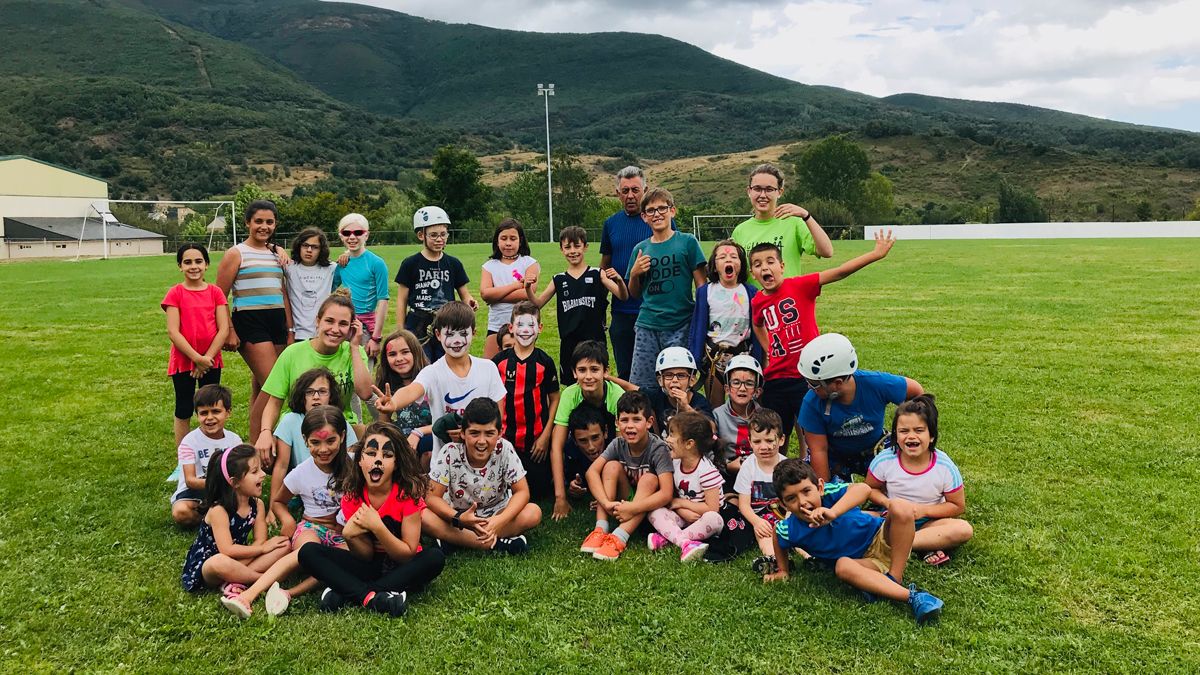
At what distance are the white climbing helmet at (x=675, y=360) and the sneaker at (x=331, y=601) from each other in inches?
92.8

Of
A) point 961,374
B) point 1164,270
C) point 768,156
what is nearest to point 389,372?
point 961,374

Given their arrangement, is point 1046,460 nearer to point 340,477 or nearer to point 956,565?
point 956,565

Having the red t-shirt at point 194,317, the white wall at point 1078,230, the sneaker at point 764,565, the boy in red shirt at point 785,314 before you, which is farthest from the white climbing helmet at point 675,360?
the white wall at point 1078,230

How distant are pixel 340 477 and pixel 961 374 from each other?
7208 millimetres

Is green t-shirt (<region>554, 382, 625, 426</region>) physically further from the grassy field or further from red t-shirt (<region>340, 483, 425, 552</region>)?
red t-shirt (<region>340, 483, 425, 552</region>)

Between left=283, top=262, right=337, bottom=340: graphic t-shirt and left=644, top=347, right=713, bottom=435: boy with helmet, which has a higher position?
left=283, top=262, right=337, bottom=340: graphic t-shirt

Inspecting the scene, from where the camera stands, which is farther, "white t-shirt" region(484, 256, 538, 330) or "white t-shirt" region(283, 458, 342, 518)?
"white t-shirt" region(484, 256, 538, 330)

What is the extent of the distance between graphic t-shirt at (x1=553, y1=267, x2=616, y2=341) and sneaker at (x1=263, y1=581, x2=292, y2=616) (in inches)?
112

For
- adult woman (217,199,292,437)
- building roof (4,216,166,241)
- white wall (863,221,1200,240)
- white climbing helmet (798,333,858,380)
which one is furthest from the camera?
building roof (4,216,166,241)

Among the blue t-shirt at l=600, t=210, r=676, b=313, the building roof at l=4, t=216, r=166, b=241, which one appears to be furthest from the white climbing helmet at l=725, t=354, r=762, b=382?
the building roof at l=4, t=216, r=166, b=241

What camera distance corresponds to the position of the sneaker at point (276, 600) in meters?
3.76

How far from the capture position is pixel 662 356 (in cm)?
521

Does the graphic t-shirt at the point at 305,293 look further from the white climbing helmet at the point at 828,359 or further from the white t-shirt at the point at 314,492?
the white climbing helmet at the point at 828,359

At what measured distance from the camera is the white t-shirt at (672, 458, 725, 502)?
477cm
